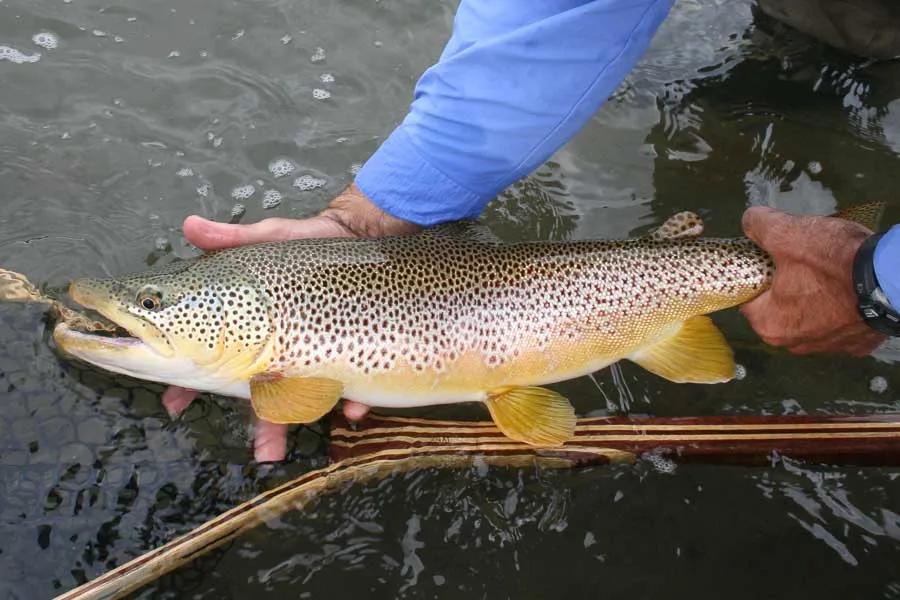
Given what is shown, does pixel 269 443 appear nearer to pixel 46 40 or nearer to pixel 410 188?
pixel 410 188

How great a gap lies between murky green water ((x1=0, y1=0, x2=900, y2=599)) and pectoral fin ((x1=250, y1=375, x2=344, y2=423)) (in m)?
0.44

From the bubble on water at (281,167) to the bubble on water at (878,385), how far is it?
3.19m

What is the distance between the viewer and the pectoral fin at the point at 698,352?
2.96m

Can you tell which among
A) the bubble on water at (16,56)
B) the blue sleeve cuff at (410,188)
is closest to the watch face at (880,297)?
the blue sleeve cuff at (410,188)

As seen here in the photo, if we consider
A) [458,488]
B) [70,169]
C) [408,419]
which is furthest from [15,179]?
[458,488]

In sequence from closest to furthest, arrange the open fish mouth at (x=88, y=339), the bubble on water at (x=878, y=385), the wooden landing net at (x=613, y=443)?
the open fish mouth at (x=88, y=339)
the wooden landing net at (x=613, y=443)
the bubble on water at (x=878, y=385)

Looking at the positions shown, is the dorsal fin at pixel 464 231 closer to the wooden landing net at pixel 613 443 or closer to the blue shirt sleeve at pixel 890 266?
the wooden landing net at pixel 613 443

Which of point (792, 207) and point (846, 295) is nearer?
point (846, 295)

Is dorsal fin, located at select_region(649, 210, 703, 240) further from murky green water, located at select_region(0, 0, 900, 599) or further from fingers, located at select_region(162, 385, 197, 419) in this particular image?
fingers, located at select_region(162, 385, 197, 419)

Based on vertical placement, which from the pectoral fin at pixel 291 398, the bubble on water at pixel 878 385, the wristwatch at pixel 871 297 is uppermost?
the wristwatch at pixel 871 297

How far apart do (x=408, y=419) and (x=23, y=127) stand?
8.96 feet

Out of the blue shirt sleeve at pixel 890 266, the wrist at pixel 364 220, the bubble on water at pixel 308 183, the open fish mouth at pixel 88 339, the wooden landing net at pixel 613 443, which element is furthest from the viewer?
the bubble on water at pixel 308 183

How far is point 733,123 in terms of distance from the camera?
4387 millimetres

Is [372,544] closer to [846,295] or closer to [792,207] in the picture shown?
[846,295]
